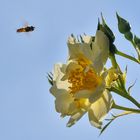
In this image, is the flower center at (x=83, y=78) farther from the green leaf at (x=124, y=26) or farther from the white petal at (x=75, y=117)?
the green leaf at (x=124, y=26)

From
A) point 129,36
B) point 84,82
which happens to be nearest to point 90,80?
point 84,82

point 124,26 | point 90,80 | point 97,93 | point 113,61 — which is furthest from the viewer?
point 124,26

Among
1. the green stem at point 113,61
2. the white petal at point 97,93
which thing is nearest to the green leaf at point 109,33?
the green stem at point 113,61

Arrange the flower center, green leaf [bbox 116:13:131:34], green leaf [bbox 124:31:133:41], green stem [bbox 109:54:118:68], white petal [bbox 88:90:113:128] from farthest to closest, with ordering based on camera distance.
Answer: green leaf [bbox 116:13:131:34]
green leaf [bbox 124:31:133:41]
green stem [bbox 109:54:118:68]
the flower center
white petal [bbox 88:90:113:128]

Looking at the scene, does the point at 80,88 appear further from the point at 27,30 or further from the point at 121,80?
the point at 27,30

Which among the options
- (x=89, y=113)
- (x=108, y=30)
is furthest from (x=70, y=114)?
(x=108, y=30)

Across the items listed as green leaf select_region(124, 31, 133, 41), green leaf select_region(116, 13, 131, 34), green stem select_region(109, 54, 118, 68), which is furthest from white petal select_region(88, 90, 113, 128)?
green leaf select_region(116, 13, 131, 34)

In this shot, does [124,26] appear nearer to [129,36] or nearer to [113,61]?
[129,36]

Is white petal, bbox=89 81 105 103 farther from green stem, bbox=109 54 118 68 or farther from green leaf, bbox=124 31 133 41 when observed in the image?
green leaf, bbox=124 31 133 41
